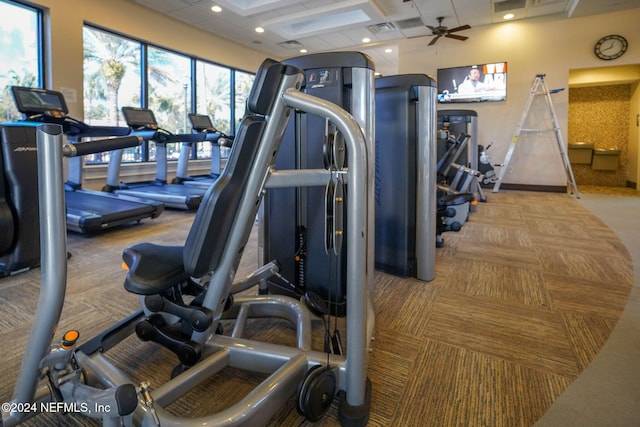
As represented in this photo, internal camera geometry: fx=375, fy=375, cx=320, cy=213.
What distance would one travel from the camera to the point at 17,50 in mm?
4516

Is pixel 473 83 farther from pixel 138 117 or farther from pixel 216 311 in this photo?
pixel 216 311

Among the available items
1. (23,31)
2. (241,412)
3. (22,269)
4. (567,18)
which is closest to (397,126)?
(241,412)

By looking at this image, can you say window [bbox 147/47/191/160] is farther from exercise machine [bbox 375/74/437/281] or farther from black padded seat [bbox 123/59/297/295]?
black padded seat [bbox 123/59/297/295]

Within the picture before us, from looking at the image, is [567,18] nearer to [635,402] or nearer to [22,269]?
[635,402]

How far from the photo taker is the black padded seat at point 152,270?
112 cm

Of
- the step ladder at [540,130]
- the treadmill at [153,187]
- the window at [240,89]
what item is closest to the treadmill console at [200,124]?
the treadmill at [153,187]

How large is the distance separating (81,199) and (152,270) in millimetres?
3471

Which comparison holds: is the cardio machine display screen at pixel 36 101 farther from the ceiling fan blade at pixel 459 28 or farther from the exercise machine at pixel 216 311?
the ceiling fan blade at pixel 459 28

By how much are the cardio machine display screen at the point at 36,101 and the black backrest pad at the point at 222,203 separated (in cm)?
348

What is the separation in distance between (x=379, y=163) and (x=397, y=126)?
0.87ft

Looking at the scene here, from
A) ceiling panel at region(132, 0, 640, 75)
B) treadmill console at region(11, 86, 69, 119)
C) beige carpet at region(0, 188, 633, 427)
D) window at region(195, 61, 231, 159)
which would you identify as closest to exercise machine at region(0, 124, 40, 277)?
beige carpet at region(0, 188, 633, 427)

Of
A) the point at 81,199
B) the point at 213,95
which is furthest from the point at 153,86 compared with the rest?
the point at 81,199

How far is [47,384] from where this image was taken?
0.98 metres

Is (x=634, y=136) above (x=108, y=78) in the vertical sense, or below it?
below
